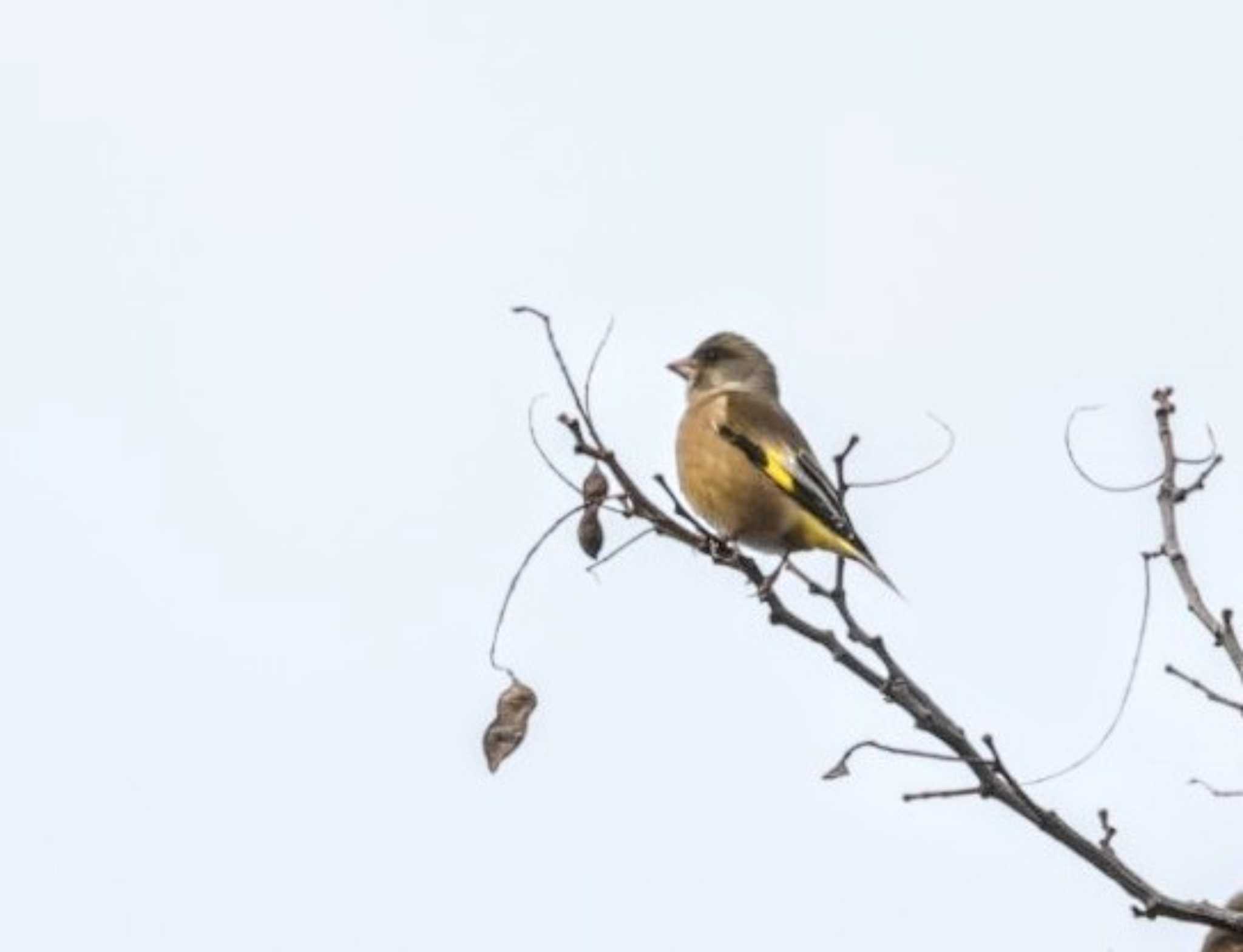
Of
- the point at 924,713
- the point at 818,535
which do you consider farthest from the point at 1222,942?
the point at 818,535

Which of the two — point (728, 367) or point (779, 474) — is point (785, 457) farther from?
point (728, 367)

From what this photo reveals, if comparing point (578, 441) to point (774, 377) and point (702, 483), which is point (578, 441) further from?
point (774, 377)

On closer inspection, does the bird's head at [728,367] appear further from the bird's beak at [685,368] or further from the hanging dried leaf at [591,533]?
the hanging dried leaf at [591,533]

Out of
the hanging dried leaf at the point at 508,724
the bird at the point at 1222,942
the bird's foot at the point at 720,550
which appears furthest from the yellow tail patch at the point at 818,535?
the bird at the point at 1222,942

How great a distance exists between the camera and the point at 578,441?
562cm

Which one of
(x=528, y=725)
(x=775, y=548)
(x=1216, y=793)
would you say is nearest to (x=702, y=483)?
(x=775, y=548)

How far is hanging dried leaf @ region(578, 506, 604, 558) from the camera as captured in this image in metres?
6.32

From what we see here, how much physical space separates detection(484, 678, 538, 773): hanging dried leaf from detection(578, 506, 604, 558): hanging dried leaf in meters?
0.38

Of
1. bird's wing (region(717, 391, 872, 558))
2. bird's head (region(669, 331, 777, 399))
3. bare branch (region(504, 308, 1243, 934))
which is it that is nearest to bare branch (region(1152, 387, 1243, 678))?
bare branch (region(504, 308, 1243, 934))

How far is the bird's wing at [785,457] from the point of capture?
8688 millimetres

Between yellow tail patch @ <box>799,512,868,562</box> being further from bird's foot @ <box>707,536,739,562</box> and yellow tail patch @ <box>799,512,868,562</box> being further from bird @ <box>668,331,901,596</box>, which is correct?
bird's foot @ <box>707,536,739,562</box>

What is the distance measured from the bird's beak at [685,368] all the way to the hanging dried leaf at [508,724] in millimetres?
4693

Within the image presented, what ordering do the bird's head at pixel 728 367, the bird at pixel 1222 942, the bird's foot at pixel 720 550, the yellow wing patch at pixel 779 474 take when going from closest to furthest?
the bird at pixel 1222 942
the bird's foot at pixel 720 550
the yellow wing patch at pixel 779 474
the bird's head at pixel 728 367

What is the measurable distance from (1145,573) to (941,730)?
0.72 m
